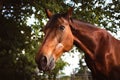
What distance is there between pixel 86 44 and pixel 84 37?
15cm

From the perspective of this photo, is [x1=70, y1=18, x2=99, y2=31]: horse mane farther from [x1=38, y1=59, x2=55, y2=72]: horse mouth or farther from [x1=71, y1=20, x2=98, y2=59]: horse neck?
[x1=38, y1=59, x2=55, y2=72]: horse mouth

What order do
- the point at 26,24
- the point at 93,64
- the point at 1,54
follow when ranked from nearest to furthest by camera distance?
the point at 93,64 < the point at 1,54 < the point at 26,24

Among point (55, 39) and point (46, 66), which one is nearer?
point (46, 66)

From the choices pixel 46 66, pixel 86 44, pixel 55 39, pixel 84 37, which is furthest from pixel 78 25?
pixel 46 66

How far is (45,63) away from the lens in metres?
5.89

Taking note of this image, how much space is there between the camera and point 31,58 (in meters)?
21.3

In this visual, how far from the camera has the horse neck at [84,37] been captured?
6424mm

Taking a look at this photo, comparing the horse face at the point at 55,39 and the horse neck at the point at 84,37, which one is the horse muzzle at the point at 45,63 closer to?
the horse face at the point at 55,39

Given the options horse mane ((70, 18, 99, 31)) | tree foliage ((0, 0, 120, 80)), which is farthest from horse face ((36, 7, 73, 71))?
tree foliage ((0, 0, 120, 80))

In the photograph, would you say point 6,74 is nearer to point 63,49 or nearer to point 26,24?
point 26,24

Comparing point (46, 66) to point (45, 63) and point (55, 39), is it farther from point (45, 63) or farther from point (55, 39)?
point (55, 39)

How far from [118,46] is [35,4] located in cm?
1546

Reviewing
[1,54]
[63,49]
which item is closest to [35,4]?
[1,54]

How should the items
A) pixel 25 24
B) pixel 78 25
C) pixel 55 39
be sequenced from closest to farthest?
pixel 55 39 < pixel 78 25 < pixel 25 24
